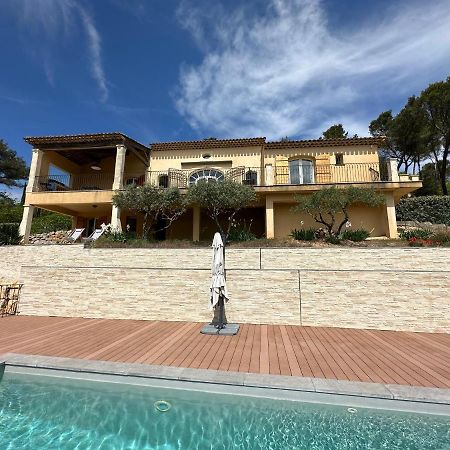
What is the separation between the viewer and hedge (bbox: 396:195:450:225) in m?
17.7

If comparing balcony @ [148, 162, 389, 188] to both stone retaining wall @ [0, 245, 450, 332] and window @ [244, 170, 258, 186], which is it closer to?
window @ [244, 170, 258, 186]

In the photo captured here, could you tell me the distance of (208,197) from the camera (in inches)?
543

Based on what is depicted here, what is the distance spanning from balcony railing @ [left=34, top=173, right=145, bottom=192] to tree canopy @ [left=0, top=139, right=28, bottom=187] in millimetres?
9093

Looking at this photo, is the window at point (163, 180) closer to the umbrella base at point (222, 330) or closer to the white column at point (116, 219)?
the white column at point (116, 219)

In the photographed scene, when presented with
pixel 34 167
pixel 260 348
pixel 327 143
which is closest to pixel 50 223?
pixel 34 167

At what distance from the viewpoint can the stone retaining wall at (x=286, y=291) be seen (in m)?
7.13

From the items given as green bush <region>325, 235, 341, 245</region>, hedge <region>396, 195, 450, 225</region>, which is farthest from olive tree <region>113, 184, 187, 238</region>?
hedge <region>396, 195, 450, 225</region>

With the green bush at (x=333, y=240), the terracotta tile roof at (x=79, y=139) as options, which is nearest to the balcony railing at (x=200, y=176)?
the terracotta tile roof at (x=79, y=139)

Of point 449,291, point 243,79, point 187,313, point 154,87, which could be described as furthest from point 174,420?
point 154,87

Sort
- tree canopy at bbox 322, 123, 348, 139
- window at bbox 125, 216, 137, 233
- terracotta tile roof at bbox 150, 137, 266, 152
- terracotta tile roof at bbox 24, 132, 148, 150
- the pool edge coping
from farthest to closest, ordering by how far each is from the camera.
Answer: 1. tree canopy at bbox 322, 123, 348, 139
2. window at bbox 125, 216, 137, 233
3. terracotta tile roof at bbox 150, 137, 266, 152
4. terracotta tile roof at bbox 24, 132, 148, 150
5. the pool edge coping

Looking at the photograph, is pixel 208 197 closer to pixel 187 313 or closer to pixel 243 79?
pixel 243 79

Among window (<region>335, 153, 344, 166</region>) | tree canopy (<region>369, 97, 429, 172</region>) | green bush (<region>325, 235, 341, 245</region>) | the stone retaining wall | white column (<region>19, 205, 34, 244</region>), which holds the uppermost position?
tree canopy (<region>369, 97, 429, 172</region>)

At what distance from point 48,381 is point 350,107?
658 inches

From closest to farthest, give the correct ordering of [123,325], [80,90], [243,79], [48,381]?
[48,381] < [123,325] < [243,79] < [80,90]
